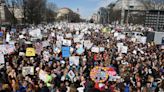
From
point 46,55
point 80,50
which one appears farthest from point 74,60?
point 80,50

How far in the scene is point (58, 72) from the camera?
14.8 m

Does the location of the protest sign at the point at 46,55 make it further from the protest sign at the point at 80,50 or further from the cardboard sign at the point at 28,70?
the cardboard sign at the point at 28,70

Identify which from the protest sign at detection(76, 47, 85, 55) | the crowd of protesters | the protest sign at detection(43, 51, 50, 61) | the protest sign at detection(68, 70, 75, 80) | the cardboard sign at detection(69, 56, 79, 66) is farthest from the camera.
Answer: the protest sign at detection(76, 47, 85, 55)

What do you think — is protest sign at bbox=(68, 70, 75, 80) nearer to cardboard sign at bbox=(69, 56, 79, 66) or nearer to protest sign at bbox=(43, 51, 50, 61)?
cardboard sign at bbox=(69, 56, 79, 66)

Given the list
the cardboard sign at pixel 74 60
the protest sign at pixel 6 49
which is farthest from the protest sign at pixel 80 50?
the protest sign at pixel 6 49

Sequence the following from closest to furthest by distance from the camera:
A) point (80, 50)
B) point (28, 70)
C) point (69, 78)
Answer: point (69, 78), point (28, 70), point (80, 50)

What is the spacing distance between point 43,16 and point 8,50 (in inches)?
3319

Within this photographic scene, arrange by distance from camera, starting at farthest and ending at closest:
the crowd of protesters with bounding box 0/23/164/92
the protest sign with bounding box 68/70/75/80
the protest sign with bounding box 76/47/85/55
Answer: the protest sign with bounding box 76/47/85/55
the protest sign with bounding box 68/70/75/80
the crowd of protesters with bounding box 0/23/164/92

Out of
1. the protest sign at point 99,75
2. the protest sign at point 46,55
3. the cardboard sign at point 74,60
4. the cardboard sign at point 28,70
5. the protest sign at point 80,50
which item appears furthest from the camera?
the protest sign at point 80,50

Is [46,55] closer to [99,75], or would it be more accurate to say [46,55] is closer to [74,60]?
[74,60]

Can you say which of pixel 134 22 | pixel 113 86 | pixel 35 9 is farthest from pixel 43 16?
pixel 113 86

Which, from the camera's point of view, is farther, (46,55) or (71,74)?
(46,55)

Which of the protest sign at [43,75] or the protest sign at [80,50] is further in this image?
the protest sign at [80,50]

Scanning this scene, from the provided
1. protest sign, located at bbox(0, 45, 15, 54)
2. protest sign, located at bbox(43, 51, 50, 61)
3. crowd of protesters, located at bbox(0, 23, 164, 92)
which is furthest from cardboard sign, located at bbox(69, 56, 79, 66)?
protest sign, located at bbox(0, 45, 15, 54)
